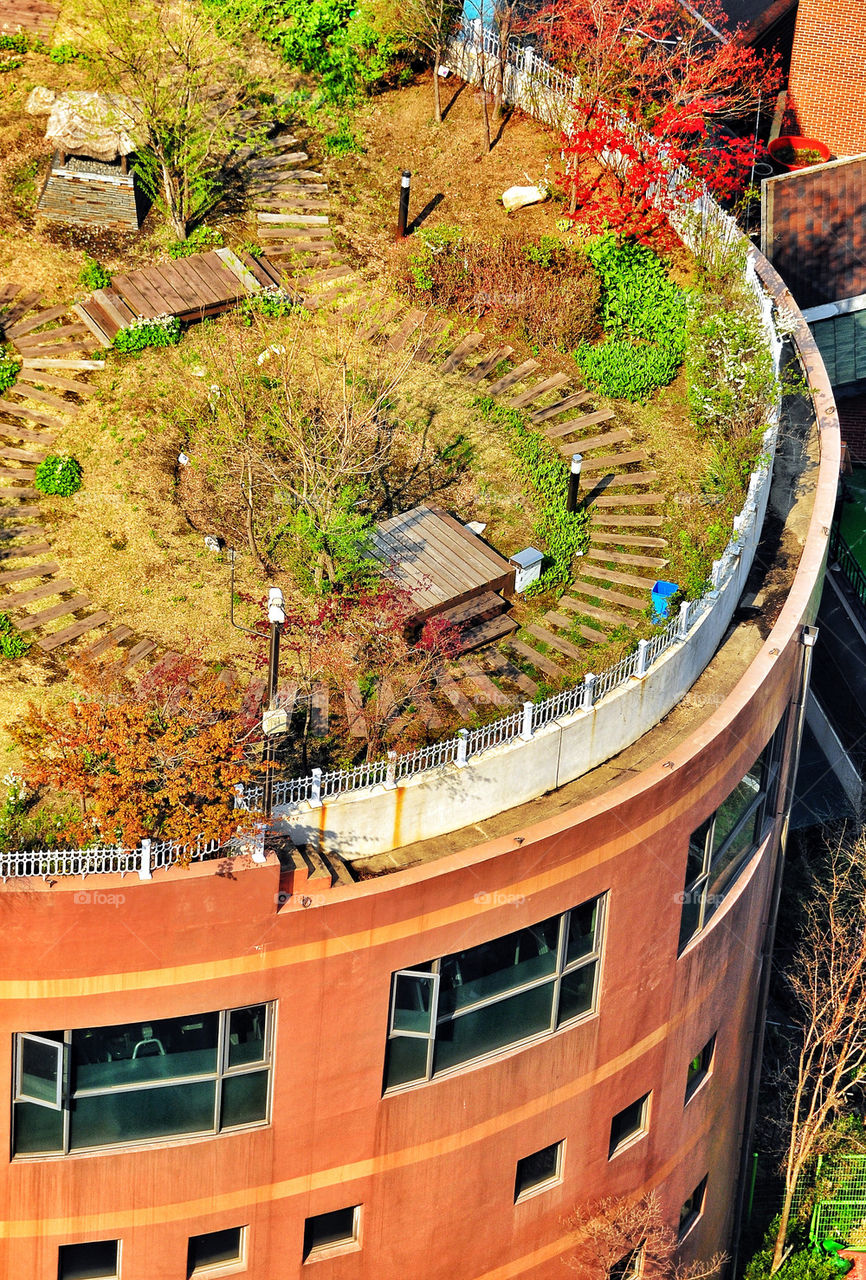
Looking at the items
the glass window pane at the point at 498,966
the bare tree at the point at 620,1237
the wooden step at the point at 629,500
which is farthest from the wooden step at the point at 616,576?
the bare tree at the point at 620,1237

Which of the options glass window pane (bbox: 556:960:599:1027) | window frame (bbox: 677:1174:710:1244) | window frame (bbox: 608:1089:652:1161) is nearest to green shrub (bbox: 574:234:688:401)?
glass window pane (bbox: 556:960:599:1027)

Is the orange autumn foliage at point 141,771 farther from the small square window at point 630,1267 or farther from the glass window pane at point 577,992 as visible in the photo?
the small square window at point 630,1267

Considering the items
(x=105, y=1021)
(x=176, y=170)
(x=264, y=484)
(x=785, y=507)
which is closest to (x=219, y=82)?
(x=176, y=170)

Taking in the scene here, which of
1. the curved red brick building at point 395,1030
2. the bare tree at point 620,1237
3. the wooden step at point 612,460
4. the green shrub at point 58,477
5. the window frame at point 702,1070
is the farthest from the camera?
the wooden step at point 612,460

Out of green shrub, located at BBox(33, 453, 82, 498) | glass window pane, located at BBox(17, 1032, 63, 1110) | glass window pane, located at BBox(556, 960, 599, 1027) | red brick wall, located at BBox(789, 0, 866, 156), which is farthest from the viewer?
red brick wall, located at BBox(789, 0, 866, 156)

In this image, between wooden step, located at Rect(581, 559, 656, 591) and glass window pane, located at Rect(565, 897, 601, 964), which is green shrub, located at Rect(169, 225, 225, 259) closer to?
wooden step, located at Rect(581, 559, 656, 591)
